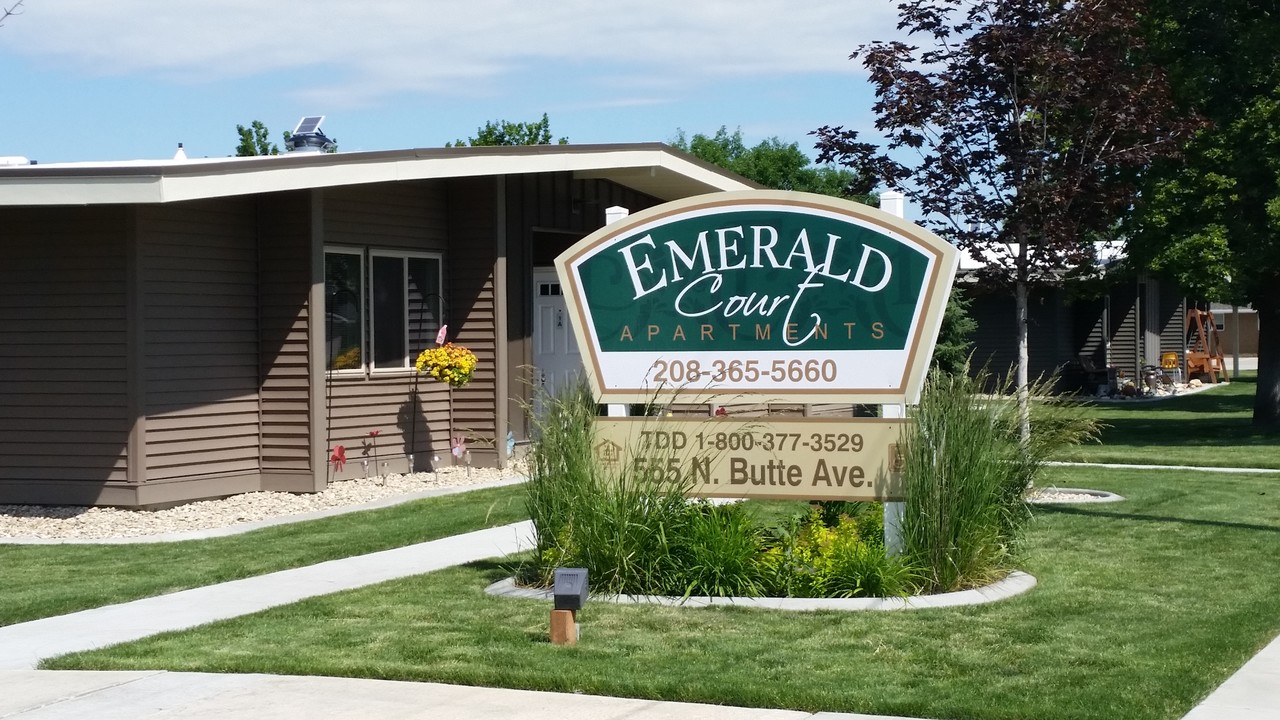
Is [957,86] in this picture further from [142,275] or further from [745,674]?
[745,674]

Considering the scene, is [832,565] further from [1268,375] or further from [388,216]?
[1268,375]

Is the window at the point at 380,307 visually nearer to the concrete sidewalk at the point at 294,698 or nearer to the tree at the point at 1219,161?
the concrete sidewalk at the point at 294,698

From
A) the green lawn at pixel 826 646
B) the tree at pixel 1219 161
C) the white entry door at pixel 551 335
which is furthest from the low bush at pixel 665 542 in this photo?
the tree at pixel 1219 161

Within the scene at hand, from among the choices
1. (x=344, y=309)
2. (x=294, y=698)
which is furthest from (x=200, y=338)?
(x=294, y=698)

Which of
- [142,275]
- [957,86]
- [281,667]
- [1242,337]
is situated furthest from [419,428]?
[1242,337]

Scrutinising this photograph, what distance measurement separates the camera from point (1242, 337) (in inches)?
2918

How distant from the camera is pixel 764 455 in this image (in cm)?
1030

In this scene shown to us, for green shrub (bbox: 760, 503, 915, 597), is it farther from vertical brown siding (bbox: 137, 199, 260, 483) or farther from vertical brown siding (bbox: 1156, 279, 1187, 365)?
vertical brown siding (bbox: 1156, 279, 1187, 365)

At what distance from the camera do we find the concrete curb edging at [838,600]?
9211mm

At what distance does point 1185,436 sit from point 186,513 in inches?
684

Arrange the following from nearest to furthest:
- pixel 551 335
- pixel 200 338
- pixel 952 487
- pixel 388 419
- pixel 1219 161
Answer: pixel 952 487
pixel 200 338
pixel 388 419
pixel 551 335
pixel 1219 161

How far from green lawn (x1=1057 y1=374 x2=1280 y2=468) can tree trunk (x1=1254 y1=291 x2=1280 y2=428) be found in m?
0.42

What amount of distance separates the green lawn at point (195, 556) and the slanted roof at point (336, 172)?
302 cm

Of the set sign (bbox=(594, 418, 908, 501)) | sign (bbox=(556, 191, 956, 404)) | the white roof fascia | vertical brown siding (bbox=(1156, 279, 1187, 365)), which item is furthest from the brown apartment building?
vertical brown siding (bbox=(1156, 279, 1187, 365))
